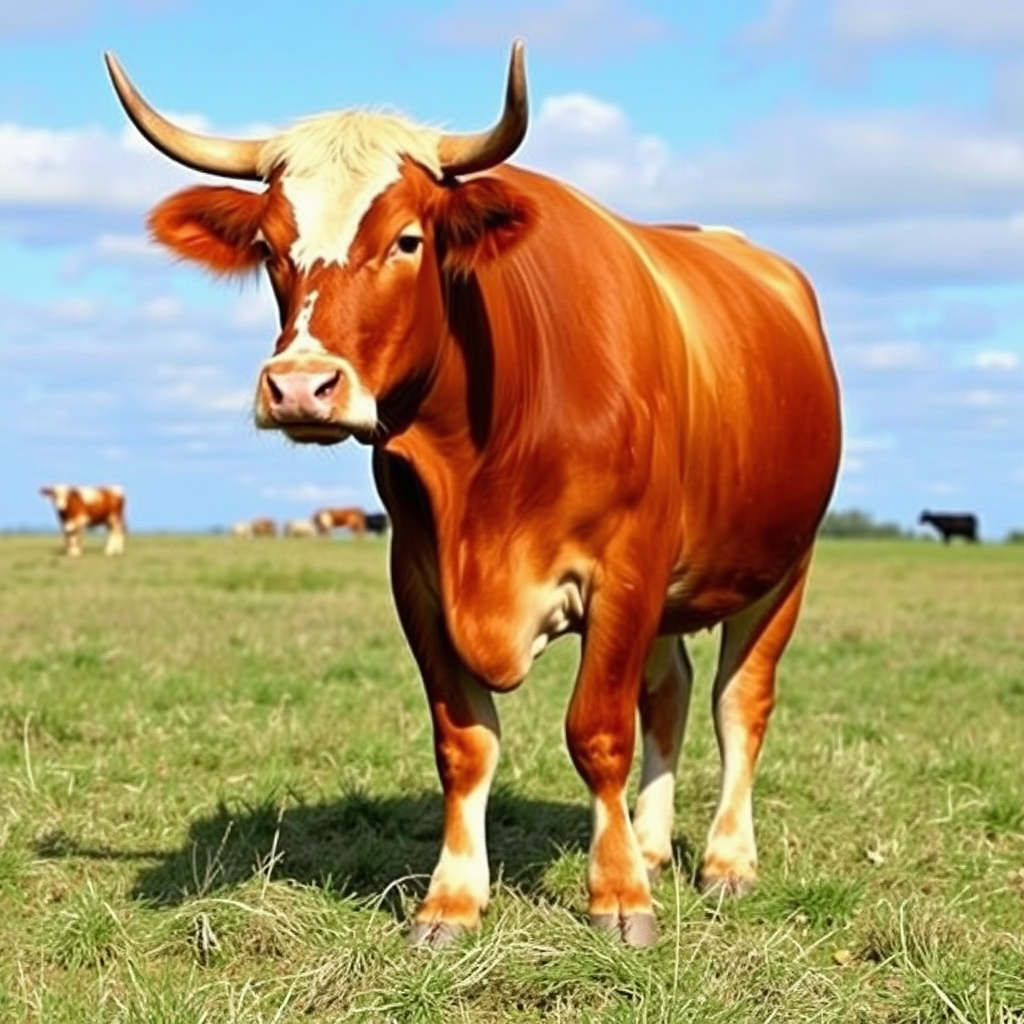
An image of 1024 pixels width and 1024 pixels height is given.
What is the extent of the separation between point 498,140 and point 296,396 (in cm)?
106

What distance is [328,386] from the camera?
5.03 meters

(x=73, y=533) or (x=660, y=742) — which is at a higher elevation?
(x=660, y=742)

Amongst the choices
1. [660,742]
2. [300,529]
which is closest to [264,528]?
[300,529]

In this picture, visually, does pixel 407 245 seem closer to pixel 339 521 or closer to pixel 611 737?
pixel 611 737

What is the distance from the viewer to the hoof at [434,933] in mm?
5684

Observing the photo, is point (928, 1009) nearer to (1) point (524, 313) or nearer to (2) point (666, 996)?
Result: (2) point (666, 996)

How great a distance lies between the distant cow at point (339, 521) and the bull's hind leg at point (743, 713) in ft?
235

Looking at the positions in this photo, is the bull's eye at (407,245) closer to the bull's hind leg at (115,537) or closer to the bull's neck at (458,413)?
the bull's neck at (458,413)

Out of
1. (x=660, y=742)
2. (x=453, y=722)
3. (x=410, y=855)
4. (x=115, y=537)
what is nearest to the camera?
(x=453, y=722)

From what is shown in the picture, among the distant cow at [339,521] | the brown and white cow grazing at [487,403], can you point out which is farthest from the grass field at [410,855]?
the distant cow at [339,521]

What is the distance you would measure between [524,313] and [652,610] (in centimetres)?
104

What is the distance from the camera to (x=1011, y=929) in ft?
19.9

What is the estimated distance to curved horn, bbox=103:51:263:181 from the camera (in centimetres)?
569

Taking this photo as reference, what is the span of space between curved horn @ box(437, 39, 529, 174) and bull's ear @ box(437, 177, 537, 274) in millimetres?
77
